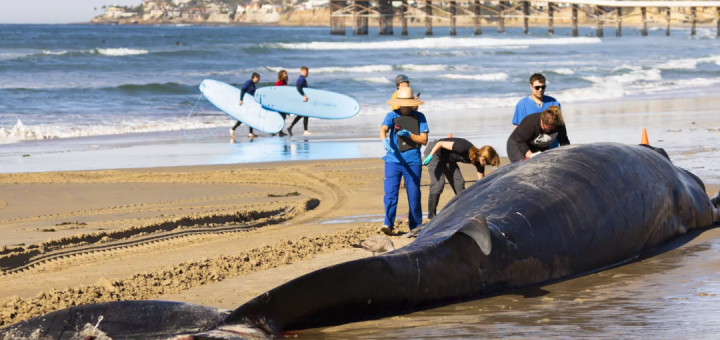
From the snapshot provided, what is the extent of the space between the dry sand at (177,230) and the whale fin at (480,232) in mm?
1518

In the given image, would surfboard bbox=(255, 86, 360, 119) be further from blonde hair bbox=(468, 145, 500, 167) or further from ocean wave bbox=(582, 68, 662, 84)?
ocean wave bbox=(582, 68, 662, 84)

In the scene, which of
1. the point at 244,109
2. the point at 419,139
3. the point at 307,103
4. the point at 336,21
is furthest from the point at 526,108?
the point at 336,21

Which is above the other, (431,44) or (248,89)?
(431,44)

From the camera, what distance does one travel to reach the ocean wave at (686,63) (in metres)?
35.7

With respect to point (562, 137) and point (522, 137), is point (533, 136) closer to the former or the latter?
point (522, 137)

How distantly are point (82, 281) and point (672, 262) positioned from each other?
404cm

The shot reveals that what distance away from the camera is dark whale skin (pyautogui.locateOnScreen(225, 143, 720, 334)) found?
3584 mm

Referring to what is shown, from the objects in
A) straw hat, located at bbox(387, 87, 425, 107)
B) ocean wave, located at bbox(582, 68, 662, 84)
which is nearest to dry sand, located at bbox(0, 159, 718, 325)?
straw hat, located at bbox(387, 87, 425, 107)

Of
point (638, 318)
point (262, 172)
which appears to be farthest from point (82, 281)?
point (262, 172)

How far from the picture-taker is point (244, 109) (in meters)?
17.8

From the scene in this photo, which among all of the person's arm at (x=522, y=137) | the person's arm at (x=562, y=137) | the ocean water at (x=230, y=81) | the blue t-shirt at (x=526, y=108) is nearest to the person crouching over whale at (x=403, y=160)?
the person's arm at (x=522, y=137)

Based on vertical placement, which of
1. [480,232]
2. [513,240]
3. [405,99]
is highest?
[405,99]

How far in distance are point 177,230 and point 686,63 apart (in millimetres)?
34982

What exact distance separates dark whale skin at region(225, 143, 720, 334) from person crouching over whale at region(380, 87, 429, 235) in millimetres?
1527
